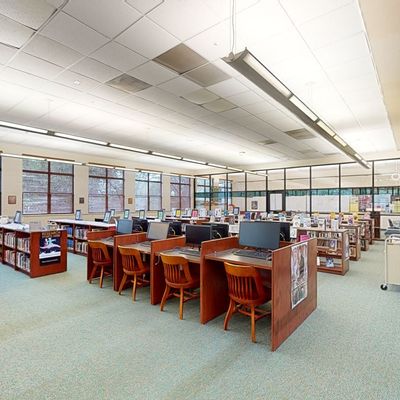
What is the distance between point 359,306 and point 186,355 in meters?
2.69

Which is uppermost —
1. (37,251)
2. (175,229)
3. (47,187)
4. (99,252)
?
(47,187)

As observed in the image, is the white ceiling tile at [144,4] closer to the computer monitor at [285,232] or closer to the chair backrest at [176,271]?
the chair backrest at [176,271]

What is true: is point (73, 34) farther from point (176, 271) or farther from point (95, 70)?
point (176, 271)

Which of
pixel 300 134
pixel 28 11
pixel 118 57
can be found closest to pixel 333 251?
pixel 300 134

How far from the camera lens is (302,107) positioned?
3.42 metres

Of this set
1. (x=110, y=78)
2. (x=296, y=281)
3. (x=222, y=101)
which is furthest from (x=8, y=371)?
(x=222, y=101)

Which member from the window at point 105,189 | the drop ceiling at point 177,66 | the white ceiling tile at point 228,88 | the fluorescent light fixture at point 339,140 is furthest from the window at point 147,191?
the fluorescent light fixture at point 339,140

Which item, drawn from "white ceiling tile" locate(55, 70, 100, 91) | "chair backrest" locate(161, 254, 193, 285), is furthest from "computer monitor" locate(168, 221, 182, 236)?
"white ceiling tile" locate(55, 70, 100, 91)

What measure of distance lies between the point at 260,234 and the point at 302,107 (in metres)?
1.68

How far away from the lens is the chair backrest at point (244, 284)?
9.50ft

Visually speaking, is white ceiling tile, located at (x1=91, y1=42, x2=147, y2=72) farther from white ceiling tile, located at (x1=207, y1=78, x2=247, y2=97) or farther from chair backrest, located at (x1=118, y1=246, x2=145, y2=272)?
chair backrest, located at (x1=118, y1=246, x2=145, y2=272)

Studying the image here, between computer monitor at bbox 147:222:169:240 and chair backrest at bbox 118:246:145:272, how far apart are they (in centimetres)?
64

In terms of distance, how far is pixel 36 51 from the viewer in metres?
3.57

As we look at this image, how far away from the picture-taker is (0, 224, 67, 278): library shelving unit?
5.54 m
